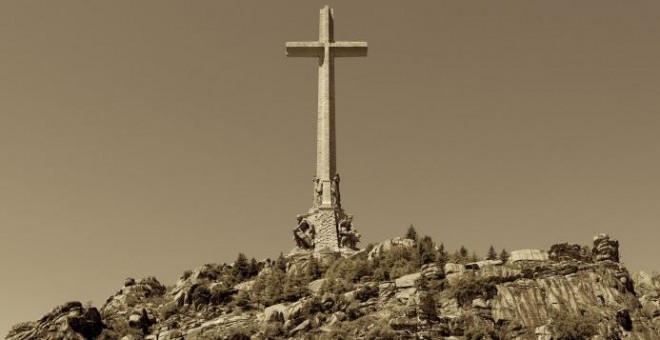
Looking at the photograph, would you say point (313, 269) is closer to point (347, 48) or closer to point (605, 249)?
point (605, 249)

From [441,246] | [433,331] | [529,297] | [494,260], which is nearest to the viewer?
[433,331]

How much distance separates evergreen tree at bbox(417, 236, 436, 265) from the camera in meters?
→ 55.1

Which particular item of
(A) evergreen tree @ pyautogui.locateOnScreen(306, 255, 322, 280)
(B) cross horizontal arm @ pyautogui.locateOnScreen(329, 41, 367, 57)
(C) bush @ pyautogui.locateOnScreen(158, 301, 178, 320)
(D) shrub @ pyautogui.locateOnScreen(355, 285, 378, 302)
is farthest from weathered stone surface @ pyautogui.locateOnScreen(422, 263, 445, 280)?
(B) cross horizontal arm @ pyautogui.locateOnScreen(329, 41, 367, 57)

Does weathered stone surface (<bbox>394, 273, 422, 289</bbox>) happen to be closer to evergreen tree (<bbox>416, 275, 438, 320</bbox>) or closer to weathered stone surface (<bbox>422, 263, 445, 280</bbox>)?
weathered stone surface (<bbox>422, 263, 445, 280</bbox>)

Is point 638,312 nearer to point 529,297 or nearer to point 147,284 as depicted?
point 529,297

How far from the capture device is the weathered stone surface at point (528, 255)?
Answer: 53031 millimetres

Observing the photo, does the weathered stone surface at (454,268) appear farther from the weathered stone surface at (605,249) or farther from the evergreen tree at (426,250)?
the weathered stone surface at (605,249)

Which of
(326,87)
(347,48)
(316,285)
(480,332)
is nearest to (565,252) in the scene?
(480,332)

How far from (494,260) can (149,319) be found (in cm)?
2163

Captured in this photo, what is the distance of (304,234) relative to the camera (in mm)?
62969

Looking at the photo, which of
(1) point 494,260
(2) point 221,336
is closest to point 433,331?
(1) point 494,260

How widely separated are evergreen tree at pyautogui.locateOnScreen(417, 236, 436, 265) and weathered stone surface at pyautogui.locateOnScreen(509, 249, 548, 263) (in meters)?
5.13

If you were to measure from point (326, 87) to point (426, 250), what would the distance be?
18039 mm

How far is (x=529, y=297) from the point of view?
160ft
